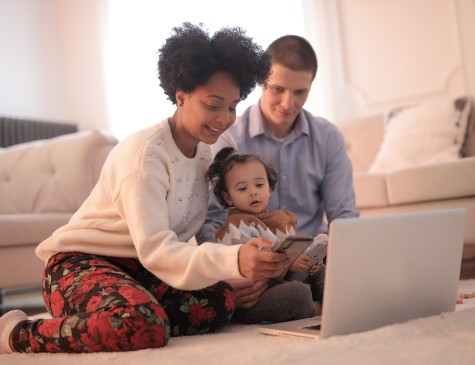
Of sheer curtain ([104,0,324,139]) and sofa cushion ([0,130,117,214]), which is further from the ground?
sheer curtain ([104,0,324,139])

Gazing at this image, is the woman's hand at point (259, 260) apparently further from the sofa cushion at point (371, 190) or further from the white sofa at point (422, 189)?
the sofa cushion at point (371, 190)

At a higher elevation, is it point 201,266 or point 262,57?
point 262,57

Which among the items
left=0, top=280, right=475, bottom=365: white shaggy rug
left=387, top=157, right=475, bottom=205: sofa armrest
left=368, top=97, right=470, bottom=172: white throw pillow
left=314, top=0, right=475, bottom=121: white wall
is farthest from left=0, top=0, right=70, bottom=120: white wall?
left=0, top=280, right=475, bottom=365: white shaggy rug

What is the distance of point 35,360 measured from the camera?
137cm

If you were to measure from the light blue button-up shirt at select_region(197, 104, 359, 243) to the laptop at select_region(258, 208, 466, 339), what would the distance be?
2.46ft

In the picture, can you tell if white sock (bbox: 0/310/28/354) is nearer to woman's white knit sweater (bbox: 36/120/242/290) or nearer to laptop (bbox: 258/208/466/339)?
woman's white knit sweater (bbox: 36/120/242/290)

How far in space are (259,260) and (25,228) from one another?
1.64 meters

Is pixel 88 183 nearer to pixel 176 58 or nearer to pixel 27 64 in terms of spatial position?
pixel 176 58

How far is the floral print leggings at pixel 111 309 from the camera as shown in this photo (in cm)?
134

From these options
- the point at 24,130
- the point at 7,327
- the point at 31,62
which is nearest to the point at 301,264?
the point at 7,327

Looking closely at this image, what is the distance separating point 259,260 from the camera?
4.21ft

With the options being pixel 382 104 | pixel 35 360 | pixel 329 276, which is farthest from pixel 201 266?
pixel 382 104

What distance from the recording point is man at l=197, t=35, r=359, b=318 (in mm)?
2102

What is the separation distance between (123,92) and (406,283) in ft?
13.2
